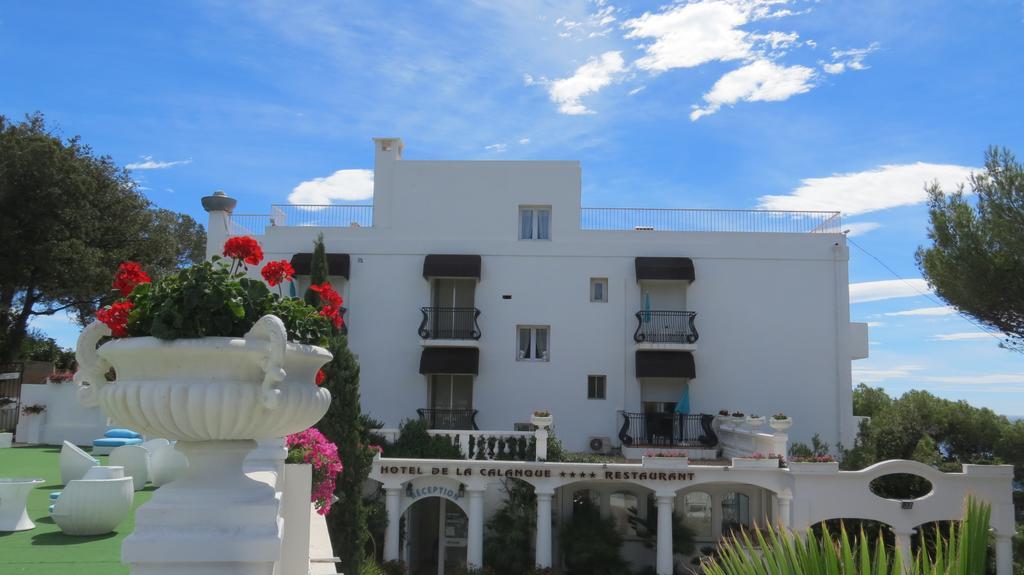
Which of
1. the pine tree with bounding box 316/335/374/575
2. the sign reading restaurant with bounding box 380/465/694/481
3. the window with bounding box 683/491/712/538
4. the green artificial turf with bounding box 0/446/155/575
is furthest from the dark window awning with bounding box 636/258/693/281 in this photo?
the green artificial turf with bounding box 0/446/155/575

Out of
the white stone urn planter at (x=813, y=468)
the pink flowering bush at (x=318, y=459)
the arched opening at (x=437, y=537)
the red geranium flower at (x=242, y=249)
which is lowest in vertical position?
the arched opening at (x=437, y=537)

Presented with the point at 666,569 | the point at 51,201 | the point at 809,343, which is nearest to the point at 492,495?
the point at 666,569

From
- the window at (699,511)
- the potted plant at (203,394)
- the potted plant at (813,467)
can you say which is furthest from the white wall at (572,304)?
the potted plant at (203,394)

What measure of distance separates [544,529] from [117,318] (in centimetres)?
1843

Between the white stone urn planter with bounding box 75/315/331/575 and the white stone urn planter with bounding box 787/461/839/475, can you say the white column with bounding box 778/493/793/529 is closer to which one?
the white stone urn planter with bounding box 787/461/839/475

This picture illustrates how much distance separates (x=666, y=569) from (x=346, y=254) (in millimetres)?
14446

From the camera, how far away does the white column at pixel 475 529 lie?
20.9 meters

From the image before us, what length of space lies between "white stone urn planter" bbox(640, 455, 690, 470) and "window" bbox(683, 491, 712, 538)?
3575mm

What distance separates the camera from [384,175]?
28.3 m

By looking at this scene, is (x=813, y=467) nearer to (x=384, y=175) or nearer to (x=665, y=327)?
(x=665, y=327)

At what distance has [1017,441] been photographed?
23953mm

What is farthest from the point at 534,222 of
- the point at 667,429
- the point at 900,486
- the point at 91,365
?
the point at 91,365

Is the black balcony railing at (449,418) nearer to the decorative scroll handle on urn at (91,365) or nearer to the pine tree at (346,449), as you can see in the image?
the pine tree at (346,449)

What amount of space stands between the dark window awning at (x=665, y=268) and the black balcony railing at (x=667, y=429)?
447 centimetres
